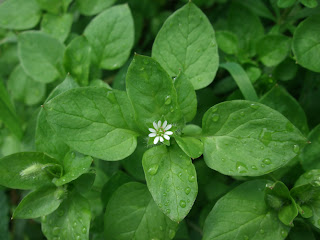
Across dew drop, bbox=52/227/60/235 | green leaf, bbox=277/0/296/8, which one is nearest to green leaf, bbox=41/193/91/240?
dew drop, bbox=52/227/60/235

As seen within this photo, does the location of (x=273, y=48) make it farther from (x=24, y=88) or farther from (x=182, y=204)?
(x=24, y=88)

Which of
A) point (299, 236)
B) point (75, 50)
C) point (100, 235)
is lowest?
point (100, 235)

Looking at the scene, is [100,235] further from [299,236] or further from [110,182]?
[299,236]

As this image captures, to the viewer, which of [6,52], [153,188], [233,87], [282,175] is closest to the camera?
[153,188]

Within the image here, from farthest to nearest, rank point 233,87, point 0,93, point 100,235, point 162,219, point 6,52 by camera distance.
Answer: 1. point 6,52
2. point 233,87
3. point 0,93
4. point 100,235
5. point 162,219

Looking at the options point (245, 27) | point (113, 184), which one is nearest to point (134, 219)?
point (113, 184)

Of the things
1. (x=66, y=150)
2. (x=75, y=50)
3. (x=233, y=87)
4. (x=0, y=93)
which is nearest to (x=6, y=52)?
(x=0, y=93)

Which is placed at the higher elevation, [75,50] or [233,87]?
[75,50]
